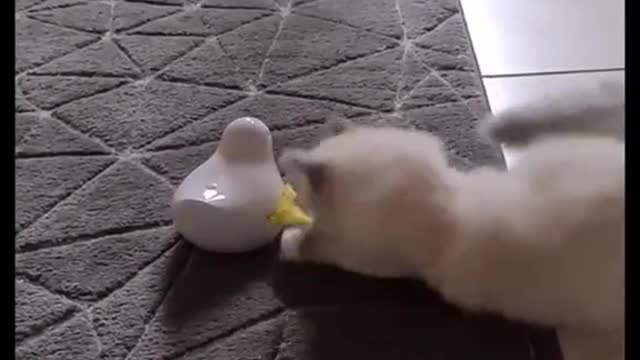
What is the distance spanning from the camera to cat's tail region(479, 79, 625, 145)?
115 centimetres

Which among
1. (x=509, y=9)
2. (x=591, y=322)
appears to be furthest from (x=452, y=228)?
(x=509, y=9)

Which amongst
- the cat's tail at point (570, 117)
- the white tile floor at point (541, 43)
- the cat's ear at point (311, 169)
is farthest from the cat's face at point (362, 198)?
the white tile floor at point (541, 43)

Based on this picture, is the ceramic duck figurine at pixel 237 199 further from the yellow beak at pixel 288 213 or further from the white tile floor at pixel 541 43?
the white tile floor at pixel 541 43

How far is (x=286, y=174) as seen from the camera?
1241mm

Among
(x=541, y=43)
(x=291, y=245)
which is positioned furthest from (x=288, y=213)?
(x=541, y=43)

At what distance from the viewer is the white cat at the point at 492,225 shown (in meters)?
1.03

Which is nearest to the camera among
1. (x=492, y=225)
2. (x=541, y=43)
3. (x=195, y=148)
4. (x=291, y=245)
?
(x=492, y=225)

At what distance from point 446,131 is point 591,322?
15.0 inches

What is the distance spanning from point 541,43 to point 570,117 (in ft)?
1.56

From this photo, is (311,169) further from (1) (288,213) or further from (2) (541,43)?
(2) (541,43)

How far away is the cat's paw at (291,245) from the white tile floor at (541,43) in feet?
1.31

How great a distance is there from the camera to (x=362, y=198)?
108 cm

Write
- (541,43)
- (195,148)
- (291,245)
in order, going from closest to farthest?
(291,245), (195,148), (541,43)
